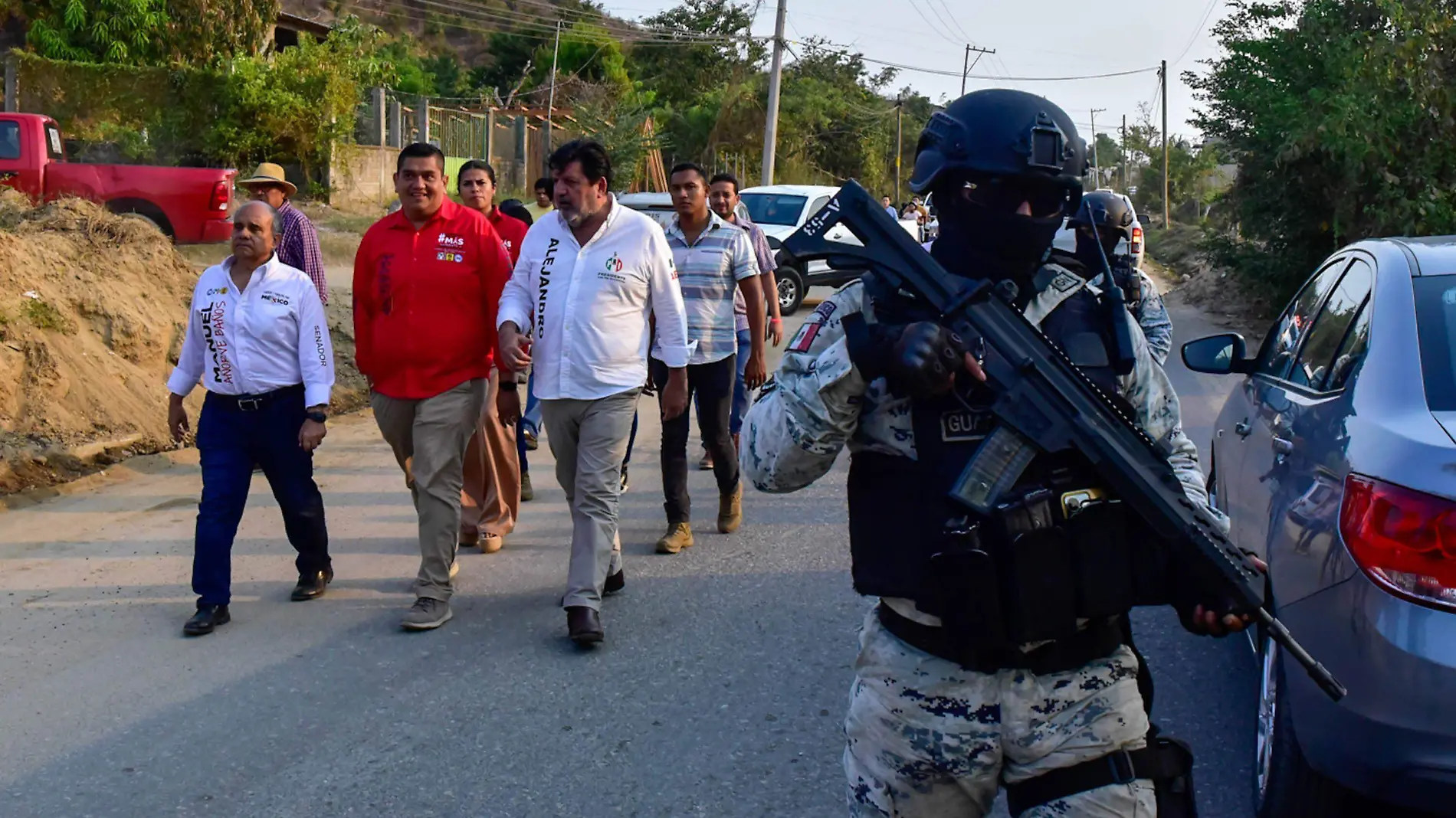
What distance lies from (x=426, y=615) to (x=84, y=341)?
4593 mm

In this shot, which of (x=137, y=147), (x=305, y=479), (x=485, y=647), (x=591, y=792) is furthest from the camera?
(x=137, y=147)

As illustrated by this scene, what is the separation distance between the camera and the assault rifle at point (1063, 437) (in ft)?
6.64

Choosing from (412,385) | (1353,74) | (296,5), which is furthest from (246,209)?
(296,5)

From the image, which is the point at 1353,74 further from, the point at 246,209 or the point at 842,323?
the point at 842,323

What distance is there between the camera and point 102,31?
2391 cm

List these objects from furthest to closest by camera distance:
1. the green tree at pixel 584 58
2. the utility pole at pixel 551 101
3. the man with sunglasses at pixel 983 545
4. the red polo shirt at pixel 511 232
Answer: the green tree at pixel 584 58 → the utility pole at pixel 551 101 → the red polo shirt at pixel 511 232 → the man with sunglasses at pixel 983 545

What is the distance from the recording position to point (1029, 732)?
2.10m

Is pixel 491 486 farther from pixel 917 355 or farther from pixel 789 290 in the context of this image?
pixel 789 290

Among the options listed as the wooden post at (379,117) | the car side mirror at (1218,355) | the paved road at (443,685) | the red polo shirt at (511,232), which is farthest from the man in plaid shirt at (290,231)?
the wooden post at (379,117)

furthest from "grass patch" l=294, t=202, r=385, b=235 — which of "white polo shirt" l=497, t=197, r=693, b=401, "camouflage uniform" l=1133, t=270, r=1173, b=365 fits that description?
"camouflage uniform" l=1133, t=270, r=1173, b=365

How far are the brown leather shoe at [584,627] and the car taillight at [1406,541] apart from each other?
108 inches

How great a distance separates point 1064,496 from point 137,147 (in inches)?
867

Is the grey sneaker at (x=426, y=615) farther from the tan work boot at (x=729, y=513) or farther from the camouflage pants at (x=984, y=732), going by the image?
the camouflage pants at (x=984, y=732)

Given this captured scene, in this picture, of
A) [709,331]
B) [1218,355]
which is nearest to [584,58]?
[709,331]
